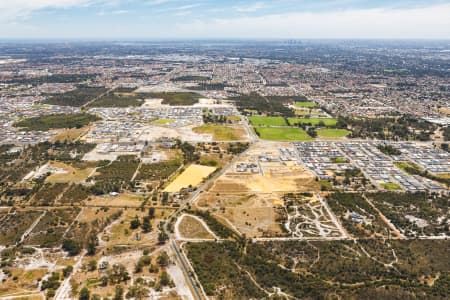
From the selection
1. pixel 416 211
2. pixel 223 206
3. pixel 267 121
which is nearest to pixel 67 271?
pixel 223 206

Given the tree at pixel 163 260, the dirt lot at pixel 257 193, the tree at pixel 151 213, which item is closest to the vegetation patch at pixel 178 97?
the dirt lot at pixel 257 193

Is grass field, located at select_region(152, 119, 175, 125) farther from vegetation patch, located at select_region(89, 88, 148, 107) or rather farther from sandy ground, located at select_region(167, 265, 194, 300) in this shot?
sandy ground, located at select_region(167, 265, 194, 300)

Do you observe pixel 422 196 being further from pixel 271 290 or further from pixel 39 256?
pixel 39 256

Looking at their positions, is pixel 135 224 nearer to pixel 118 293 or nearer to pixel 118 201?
pixel 118 201

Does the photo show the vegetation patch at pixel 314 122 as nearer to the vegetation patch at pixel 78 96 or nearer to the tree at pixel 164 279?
the tree at pixel 164 279

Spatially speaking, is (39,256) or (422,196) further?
(422,196)


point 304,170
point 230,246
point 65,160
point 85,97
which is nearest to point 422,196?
point 304,170
